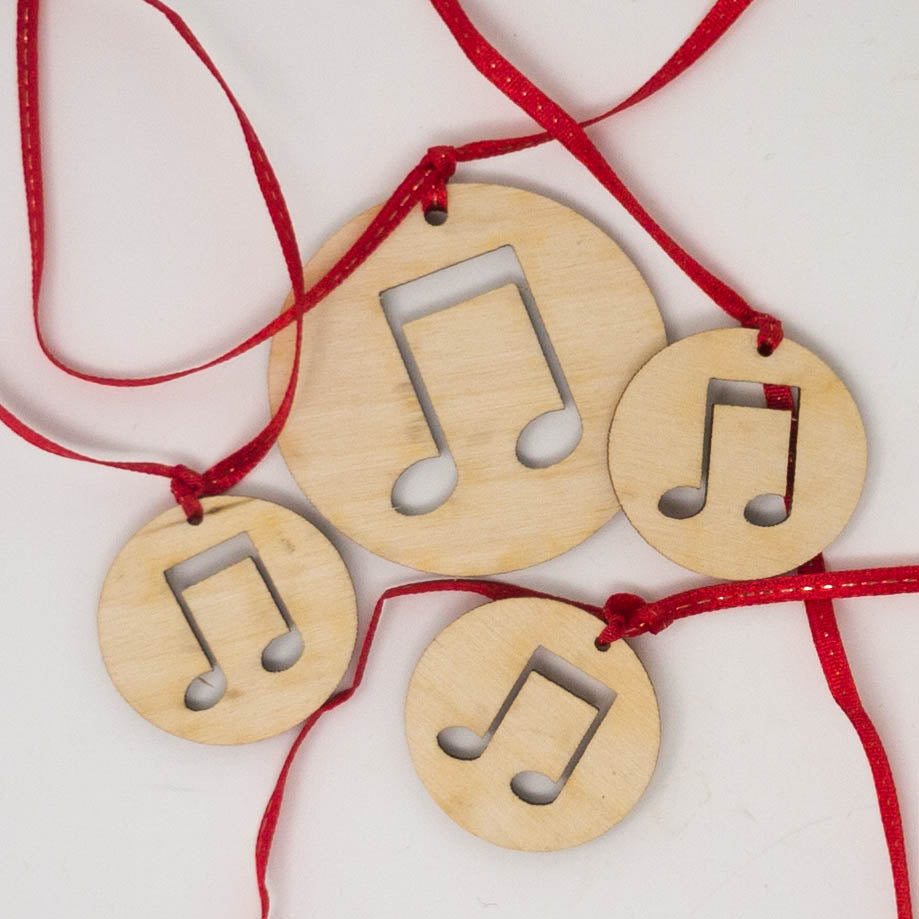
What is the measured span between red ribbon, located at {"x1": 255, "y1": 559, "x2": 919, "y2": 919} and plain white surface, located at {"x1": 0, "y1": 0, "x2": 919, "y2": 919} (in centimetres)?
3

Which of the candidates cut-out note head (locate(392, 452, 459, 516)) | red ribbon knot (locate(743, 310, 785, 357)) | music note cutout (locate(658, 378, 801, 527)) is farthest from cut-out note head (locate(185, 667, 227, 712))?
red ribbon knot (locate(743, 310, 785, 357))

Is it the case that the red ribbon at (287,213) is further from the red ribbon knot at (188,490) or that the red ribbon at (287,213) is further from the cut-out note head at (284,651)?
the cut-out note head at (284,651)

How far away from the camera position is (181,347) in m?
1.03

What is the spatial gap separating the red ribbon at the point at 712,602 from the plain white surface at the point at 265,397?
0.11ft

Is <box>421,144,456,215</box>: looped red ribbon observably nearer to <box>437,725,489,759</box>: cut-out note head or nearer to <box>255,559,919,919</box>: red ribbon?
<box>255,559,919,919</box>: red ribbon

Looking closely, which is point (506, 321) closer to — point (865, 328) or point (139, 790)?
point (865, 328)

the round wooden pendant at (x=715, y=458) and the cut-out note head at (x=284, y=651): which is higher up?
the round wooden pendant at (x=715, y=458)

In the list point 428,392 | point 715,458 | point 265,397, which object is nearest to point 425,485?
point 428,392

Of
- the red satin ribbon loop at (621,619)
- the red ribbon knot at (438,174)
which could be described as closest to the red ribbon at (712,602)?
the red satin ribbon loop at (621,619)

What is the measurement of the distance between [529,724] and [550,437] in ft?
0.99

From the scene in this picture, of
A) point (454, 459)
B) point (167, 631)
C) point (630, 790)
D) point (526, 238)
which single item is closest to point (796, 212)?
point (526, 238)

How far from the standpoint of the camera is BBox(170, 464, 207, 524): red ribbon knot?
1.00 meters

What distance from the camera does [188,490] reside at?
1.01 meters

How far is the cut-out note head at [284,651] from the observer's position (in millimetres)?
1034
